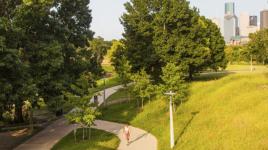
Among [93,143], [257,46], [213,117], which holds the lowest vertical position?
[93,143]

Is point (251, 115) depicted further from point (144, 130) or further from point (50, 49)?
point (50, 49)

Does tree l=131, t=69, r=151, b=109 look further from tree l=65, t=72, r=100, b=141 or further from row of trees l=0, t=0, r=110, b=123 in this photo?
tree l=65, t=72, r=100, b=141

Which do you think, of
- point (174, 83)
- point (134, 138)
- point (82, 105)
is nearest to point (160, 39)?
point (174, 83)

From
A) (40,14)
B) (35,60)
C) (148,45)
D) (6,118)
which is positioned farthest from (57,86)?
(148,45)

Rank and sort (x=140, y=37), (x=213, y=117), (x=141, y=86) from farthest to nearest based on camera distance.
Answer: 1. (x=140, y=37)
2. (x=141, y=86)
3. (x=213, y=117)

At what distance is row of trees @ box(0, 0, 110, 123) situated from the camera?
1085 inches

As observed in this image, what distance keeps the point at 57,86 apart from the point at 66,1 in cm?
1065

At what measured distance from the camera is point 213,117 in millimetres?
32094

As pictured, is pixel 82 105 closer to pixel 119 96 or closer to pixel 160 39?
pixel 160 39

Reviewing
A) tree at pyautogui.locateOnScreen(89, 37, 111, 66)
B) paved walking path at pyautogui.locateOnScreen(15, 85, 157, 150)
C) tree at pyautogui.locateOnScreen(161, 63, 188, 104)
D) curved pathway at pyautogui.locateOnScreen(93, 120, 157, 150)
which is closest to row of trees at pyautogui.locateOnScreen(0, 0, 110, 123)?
paved walking path at pyautogui.locateOnScreen(15, 85, 157, 150)

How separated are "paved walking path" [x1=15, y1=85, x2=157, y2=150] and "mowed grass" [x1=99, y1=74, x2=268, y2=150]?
831 millimetres

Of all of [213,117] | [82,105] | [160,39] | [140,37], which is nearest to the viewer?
[213,117]

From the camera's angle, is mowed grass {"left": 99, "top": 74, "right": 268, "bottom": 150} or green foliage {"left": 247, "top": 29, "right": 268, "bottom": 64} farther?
green foliage {"left": 247, "top": 29, "right": 268, "bottom": 64}

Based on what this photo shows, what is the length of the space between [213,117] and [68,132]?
1202 cm
